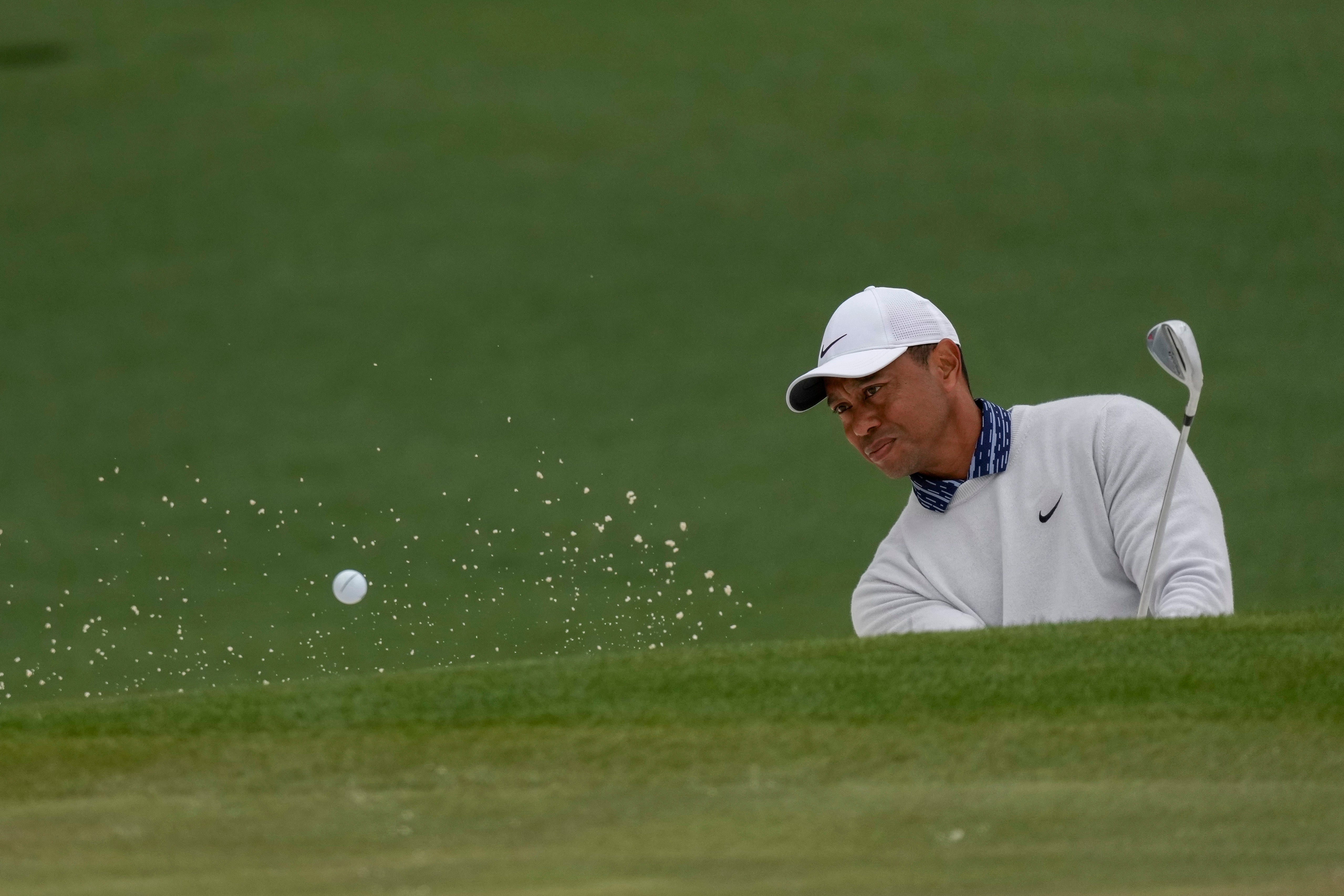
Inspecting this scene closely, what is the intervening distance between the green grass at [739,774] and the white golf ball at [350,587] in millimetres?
1794

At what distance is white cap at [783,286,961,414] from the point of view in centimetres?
314

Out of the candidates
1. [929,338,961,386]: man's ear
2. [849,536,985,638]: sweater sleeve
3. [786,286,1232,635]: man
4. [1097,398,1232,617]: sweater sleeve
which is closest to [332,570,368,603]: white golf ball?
[849,536,985,638]: sweater sleeve

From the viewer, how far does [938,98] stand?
12.8 metres

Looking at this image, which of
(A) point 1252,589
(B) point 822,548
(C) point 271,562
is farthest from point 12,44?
(A) point 1252,589

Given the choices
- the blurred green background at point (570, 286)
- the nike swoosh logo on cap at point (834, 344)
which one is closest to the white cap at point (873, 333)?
the nike swoosh logo on cap at point (834, 344)

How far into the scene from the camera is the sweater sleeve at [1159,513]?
2.98 meters

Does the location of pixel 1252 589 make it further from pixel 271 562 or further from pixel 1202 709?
pixel 1202 709

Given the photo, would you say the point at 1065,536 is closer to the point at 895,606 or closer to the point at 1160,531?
the point at 1160,531

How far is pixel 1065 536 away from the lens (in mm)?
3117

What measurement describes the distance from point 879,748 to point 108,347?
9000 millimetres

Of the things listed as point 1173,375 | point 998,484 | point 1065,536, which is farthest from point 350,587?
point 1173,375

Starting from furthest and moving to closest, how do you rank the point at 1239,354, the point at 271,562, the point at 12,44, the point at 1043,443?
the point at 12,44 < the point at 1239,354 < the point at 271,562 < the point at 1043,443

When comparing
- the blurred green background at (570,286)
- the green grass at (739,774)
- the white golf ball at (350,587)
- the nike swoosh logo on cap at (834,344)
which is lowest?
the green grass at (739,774)

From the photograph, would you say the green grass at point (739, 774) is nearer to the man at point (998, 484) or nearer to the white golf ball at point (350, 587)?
the man at point (998, 484)
